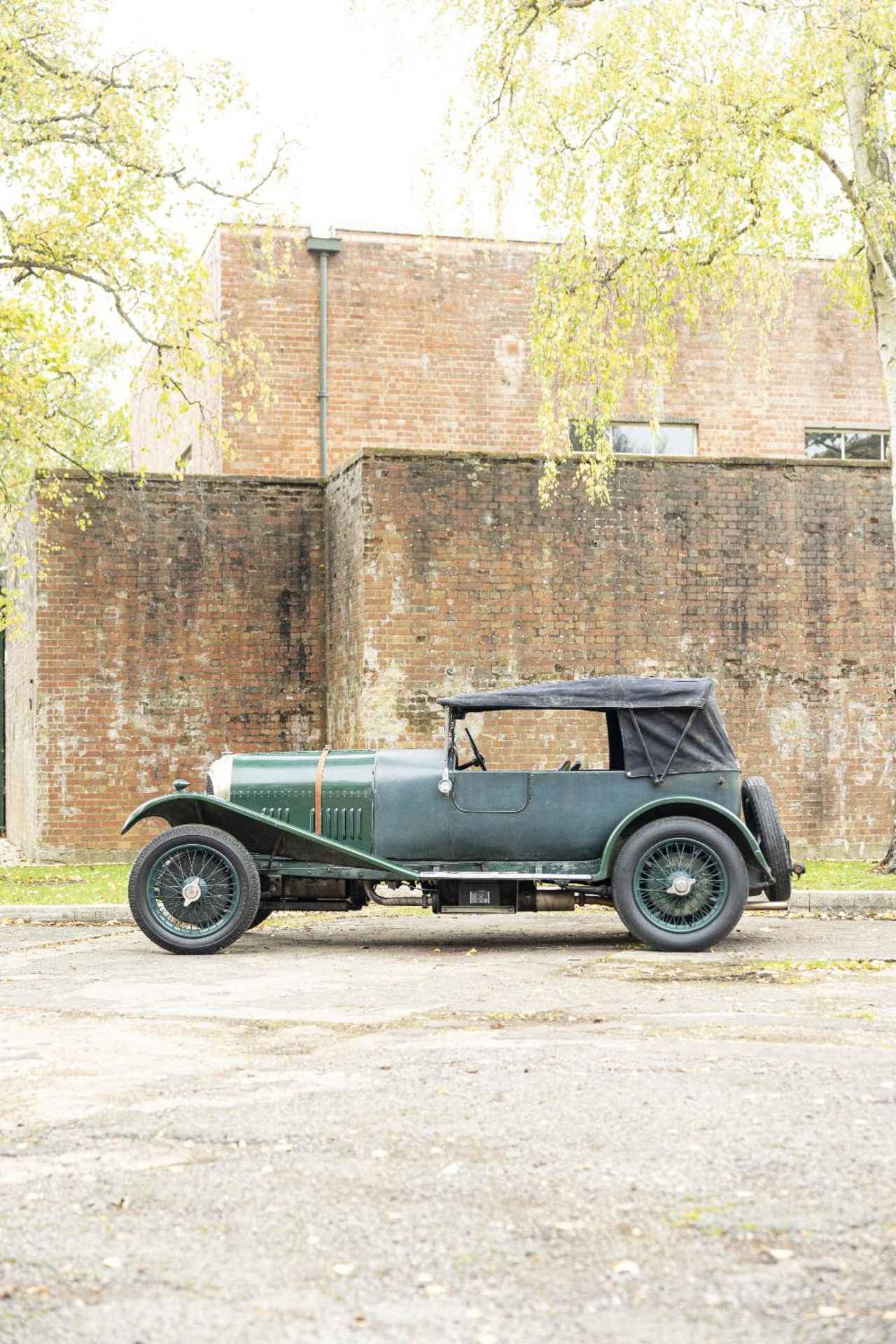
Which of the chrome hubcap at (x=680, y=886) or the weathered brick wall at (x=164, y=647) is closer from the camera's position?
the chrome hubcap at (x=680, y=886)

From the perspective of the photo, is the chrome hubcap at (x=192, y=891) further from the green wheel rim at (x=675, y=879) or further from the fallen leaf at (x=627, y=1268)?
the fallen leaf at (x=627, y=1268)

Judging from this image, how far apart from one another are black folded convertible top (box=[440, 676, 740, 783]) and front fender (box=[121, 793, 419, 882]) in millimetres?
1200

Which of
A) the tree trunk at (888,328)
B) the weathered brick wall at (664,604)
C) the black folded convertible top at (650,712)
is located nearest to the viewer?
the black folded convertible top at (650,712)

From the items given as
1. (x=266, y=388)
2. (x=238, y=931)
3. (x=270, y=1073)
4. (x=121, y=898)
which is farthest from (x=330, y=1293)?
(x=266, y=388)

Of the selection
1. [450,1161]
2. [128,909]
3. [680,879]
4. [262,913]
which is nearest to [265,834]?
[262,913]

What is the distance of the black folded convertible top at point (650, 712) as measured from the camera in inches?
402

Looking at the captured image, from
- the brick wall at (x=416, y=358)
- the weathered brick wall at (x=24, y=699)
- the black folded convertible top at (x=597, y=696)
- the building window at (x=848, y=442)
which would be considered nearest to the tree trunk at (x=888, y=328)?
the black folded convertible top at (x=597, y=696)

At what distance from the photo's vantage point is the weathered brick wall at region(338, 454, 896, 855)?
1589 cm

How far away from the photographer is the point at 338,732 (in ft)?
55.5

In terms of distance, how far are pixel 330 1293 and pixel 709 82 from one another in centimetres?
1254

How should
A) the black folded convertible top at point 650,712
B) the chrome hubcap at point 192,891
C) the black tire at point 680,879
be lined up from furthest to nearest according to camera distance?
the black folded convertible top at point 650,712 → the chrome hubcap at point 192,891 → the black tire at point 680,879

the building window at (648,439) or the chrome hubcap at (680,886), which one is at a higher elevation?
the building window at (648,439)

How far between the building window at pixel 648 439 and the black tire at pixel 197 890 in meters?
12.9

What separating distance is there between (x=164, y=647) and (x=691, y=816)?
8637 millimetres
